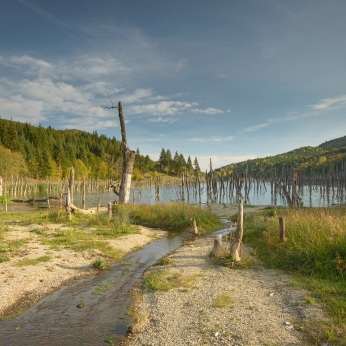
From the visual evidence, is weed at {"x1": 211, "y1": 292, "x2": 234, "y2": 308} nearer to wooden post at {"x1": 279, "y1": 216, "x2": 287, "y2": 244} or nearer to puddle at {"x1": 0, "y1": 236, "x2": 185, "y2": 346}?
puddle at {"x1": 0, "y1": 236, "x2": 185, "y2": 346}

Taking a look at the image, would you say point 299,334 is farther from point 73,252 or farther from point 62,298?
point 73,252

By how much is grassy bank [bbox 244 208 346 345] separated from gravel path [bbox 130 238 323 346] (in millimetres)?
319

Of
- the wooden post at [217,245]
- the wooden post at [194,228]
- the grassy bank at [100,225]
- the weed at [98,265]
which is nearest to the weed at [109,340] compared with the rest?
the weed at [98,265]

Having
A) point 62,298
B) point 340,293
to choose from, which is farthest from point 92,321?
point 340,293

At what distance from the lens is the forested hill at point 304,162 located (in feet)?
275

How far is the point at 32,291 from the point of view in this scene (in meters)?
7.16

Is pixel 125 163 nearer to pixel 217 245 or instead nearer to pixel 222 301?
pixel 217 245

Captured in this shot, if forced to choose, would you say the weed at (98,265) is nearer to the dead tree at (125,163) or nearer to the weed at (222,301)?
the weed at (222,301)

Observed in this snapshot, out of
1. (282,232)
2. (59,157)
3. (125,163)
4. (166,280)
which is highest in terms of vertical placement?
(59,157)

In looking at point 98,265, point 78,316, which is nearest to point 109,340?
point 78,316

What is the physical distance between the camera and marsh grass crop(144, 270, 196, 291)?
23.6ft

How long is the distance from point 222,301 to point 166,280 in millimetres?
2041

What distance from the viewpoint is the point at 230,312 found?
5.67 metres

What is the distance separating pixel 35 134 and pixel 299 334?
297 ft
